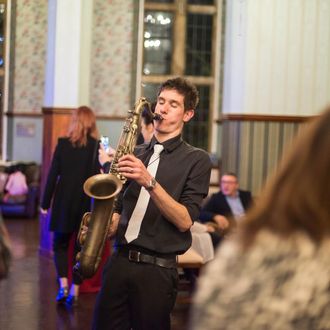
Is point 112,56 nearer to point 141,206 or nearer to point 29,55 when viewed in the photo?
point 29,55

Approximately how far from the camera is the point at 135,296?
332 centimetres

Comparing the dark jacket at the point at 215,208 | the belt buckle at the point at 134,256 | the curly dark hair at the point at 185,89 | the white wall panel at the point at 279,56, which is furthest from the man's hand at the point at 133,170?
the white wall panel at the point at 279,56

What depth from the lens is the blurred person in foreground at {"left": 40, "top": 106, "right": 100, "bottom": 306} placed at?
6.51 metres

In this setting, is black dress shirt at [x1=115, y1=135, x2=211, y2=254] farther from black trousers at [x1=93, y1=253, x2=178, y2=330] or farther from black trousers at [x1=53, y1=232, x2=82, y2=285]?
black trousers at [x1=53, y1=232, x2=82, y2=285]

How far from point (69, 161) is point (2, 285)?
4.40ft

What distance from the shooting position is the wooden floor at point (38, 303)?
19.3 feet

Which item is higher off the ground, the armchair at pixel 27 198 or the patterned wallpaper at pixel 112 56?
the patterned wallpaper at pixel 112 56

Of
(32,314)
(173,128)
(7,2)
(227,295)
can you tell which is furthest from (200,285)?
(7,2)

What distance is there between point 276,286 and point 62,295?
511 cm

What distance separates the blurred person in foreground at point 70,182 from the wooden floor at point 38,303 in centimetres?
20

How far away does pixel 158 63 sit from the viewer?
42.6 ft

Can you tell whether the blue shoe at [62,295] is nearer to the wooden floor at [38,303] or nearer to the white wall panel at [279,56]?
the wooden floor at [38,303]

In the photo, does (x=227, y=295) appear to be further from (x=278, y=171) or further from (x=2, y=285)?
(x=2, y=285)

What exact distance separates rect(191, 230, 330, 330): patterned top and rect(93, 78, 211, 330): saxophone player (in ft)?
5.09
